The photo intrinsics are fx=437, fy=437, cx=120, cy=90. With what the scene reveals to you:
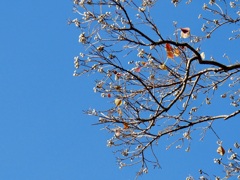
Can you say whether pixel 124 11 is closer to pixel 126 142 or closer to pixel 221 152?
pixel 126 142

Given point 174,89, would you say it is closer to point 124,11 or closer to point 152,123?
point 152,123

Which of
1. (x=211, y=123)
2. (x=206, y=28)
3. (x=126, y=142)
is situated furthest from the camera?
(x=206, y=28)

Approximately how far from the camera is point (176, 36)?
17.2ft

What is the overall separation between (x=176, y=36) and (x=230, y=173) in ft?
8.68

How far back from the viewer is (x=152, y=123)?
589cm

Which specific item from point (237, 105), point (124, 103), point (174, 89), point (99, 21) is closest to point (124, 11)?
point (99, 21)

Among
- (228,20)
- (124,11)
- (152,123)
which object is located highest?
(228,20)

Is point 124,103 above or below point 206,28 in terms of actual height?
below

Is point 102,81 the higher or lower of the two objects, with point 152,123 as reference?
higher

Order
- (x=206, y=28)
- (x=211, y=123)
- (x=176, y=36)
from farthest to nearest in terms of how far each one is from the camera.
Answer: (x=206, y=28) → (x=211, y=123) → (x=176, y=36)

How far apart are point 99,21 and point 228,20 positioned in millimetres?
2611

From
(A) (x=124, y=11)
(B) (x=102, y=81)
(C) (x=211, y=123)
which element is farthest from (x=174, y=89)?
(A) (x=124, y=11)

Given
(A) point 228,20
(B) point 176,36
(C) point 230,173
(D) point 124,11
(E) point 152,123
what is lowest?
(C) point 230,173

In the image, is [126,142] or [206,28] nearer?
[126,142]
